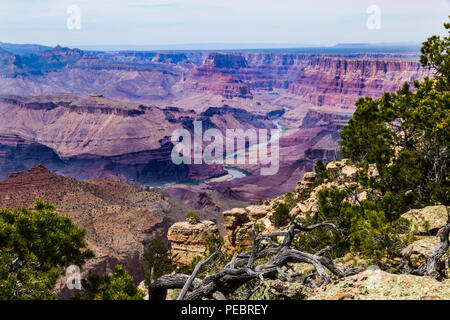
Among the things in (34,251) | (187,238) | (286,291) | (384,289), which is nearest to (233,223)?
(187,238)

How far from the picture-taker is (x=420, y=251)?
9156 millimetres

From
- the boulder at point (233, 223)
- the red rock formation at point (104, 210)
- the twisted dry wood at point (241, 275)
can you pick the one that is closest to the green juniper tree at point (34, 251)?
the twisted dry wood at point (241, 275)

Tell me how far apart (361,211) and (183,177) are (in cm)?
15687

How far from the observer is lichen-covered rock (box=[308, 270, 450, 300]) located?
20.5 feet

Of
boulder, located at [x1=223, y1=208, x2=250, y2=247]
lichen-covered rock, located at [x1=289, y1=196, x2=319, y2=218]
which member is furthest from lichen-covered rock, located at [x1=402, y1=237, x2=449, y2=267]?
boulder, located at [x1=223, y1=208, x2=250, y2=247]

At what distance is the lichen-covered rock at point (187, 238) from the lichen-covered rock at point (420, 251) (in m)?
22.7

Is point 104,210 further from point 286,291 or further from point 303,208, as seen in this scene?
point 286,291

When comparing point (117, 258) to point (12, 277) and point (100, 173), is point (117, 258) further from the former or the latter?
point (100, 173)

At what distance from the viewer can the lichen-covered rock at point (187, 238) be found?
31500 millimetres

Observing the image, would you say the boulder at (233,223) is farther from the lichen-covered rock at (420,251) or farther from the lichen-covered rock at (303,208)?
the lichen-covered rock at (420,251)

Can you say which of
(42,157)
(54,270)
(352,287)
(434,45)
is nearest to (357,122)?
(434,45)

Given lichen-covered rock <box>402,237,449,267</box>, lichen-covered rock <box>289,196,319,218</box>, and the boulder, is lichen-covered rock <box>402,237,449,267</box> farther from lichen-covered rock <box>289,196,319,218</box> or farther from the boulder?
the boulder

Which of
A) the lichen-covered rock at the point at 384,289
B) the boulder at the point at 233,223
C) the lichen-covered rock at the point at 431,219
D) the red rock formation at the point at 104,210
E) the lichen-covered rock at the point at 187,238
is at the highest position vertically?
the lichen-covered rock at the point at 384,289

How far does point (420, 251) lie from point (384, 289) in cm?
333
